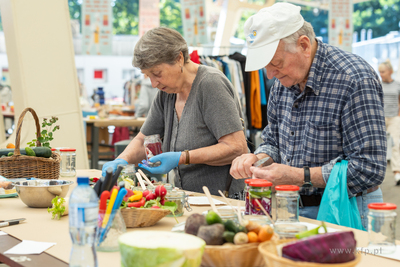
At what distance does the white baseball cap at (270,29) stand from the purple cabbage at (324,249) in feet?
3.20

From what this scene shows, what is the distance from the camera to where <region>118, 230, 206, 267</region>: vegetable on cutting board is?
878mm

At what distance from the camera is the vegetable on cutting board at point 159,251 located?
0.88 meters

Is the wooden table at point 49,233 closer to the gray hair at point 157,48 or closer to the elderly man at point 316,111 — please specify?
the elderly man at point 316,111

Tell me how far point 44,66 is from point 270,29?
314 cm

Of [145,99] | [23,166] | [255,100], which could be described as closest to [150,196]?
[23,166]

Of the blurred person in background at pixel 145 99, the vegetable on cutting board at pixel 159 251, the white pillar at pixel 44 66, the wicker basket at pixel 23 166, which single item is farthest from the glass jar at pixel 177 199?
the blurred person in background at pixel 145 99

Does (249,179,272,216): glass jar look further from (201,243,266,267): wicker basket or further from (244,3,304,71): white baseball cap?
(244,3,304,71): white baseball cap

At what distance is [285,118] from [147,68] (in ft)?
2.47

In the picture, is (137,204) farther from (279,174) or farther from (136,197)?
(279,174)

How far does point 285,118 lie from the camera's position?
1.97 m

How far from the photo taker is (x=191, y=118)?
7.77ft

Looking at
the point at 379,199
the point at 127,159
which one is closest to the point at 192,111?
the point at 127,159

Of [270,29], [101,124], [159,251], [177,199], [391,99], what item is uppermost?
[270,29]

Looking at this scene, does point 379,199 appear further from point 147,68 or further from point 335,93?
point 147,68
